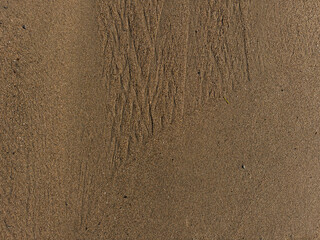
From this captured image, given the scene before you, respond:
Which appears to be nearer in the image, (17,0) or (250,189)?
(17,0)

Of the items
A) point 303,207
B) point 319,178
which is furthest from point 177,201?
point 319,178

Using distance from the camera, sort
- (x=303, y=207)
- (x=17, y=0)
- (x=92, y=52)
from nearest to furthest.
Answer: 1. (x=17, y=0)
2. (x=92, y=52)
3. (x=303, y=207)

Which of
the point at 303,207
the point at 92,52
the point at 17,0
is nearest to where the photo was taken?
the point at 17,0

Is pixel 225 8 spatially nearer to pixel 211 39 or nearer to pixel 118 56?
pixel 211 39

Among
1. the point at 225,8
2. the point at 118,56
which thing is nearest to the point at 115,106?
the point at 118,56

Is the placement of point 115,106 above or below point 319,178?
above

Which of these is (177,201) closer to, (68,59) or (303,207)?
(303,207)

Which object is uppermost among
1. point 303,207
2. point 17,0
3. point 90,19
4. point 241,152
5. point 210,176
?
point 17,0
